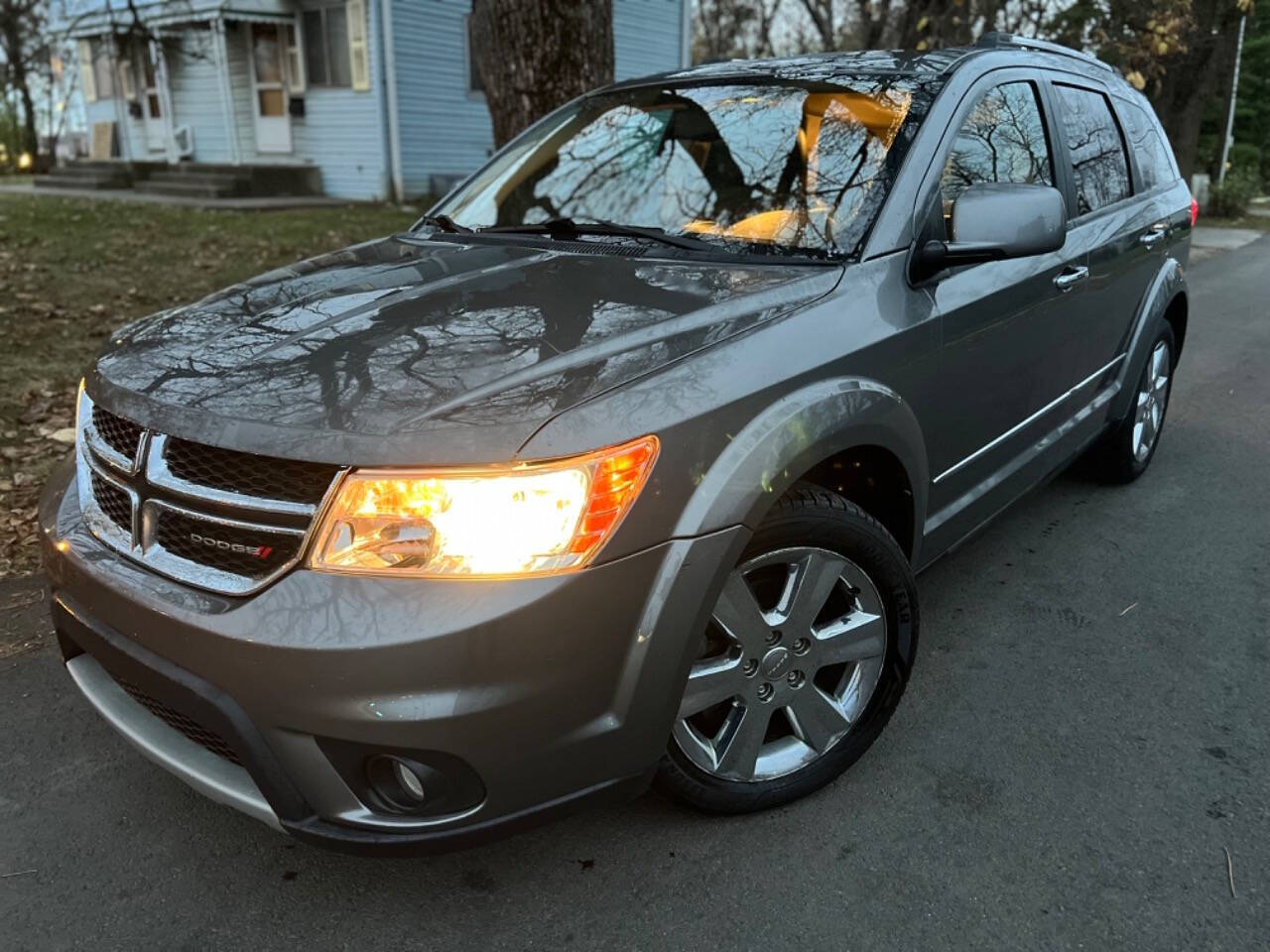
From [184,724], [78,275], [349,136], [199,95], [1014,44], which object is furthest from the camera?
[199,95]

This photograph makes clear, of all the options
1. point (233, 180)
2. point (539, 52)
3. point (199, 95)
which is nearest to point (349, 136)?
point (233, 180)

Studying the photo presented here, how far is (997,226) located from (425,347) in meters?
1.48

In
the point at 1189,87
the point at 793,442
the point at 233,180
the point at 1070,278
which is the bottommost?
the point at 233,180

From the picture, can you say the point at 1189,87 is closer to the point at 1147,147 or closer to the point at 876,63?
the point at 1147,147

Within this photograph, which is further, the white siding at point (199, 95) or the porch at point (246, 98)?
the white siding at point (199, 95)

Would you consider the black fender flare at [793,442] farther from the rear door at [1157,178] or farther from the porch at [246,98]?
the porch at [246,98]

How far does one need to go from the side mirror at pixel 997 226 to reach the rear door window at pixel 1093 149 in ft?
3.52

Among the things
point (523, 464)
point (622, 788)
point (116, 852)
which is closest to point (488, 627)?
point (523, 464)

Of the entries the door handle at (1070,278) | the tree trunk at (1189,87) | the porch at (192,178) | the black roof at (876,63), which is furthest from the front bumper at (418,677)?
the tree trunk at (1189,87)

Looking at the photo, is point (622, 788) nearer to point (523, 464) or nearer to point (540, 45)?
point (523, 464)

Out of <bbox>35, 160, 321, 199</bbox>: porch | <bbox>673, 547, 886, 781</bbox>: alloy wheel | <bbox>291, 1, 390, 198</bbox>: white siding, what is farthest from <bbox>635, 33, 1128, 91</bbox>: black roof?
<bbox>35, 160, 321, 199</bbox>: porch

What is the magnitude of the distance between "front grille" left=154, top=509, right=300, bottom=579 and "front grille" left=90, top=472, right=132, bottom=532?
6.0 inches

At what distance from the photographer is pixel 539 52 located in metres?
5.95

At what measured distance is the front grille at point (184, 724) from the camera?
2020 mm
